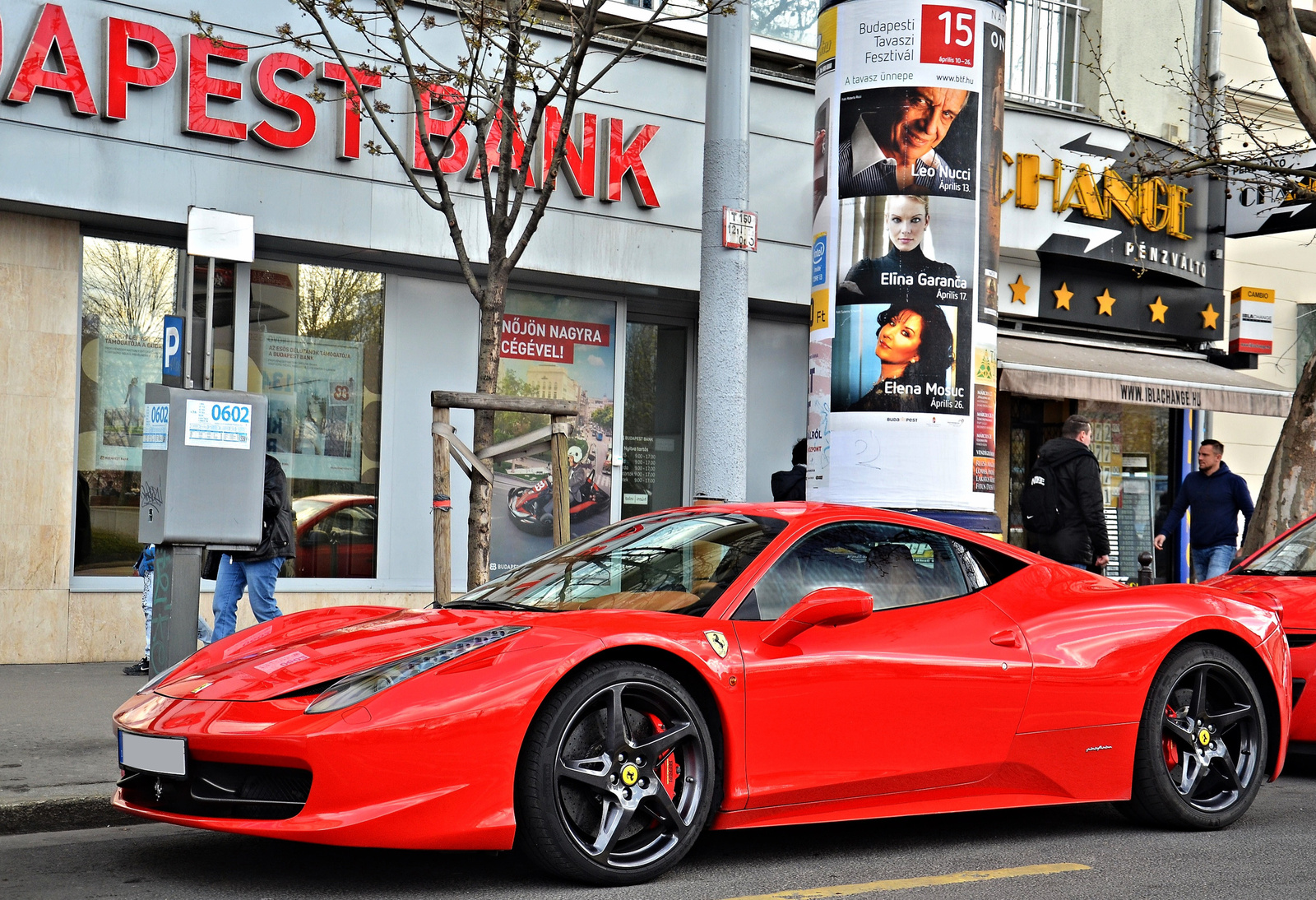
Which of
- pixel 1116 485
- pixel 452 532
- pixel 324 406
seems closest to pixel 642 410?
pixel 452 532

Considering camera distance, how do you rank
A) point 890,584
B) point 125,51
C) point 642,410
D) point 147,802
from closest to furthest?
point 147,802 < point 890,584 < point 125,51 < point 642,410

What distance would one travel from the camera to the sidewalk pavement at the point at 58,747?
533cm

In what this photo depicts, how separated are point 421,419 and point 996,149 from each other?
489cm

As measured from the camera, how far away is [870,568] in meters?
5.10

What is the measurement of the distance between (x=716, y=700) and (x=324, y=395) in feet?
23.6

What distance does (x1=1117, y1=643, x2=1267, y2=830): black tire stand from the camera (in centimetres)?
534

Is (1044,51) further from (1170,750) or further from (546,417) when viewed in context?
(1170,750)

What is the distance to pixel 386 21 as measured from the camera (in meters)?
10.9

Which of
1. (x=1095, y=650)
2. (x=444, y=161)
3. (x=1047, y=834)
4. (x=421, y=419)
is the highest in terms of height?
(x=444, y=161)

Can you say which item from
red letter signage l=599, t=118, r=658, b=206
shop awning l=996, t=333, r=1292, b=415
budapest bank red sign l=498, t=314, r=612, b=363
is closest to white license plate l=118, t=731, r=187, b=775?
budapest bank red sign l=498, t=314, r=612, b=363

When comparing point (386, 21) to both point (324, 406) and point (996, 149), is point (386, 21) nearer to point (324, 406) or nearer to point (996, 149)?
point (324, 406)

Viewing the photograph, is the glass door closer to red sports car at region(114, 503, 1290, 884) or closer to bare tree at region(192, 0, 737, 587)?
bare tree at region(192, 0, 737, 587)

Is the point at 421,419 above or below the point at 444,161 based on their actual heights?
below

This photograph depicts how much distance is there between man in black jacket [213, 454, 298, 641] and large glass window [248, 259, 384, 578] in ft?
5.59
